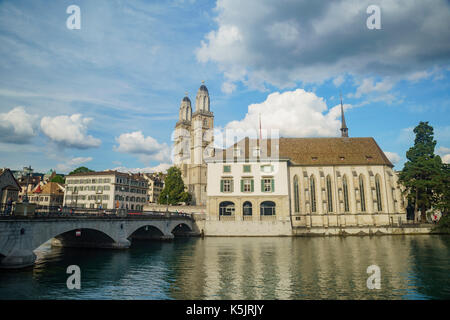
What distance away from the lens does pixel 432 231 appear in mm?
47438

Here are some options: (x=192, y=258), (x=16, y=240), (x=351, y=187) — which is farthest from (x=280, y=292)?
(x=351, y=187)

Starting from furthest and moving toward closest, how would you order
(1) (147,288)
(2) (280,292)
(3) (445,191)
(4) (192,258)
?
(3) (445,191) → (4) (192,258) → (1) (147,288) → (2) (280,292)

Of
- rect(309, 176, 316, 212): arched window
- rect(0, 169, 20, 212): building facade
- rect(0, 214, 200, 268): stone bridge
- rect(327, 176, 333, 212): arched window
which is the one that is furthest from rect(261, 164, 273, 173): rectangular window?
rect(0, 169, 20, 212): building facade

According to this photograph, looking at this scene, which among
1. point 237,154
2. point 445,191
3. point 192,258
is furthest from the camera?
point 237,154

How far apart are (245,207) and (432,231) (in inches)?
1234

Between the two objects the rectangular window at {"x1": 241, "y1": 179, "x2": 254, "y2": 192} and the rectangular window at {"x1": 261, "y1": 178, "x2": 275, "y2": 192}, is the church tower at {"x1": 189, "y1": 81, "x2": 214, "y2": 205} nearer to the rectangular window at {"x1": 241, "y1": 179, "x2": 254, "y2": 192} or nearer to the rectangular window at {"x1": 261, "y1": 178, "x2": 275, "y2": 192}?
the rectangular window at {"x1": 241, "y1": 179, "x2": 254, "y2": 192}

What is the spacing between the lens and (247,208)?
4978 centimetres

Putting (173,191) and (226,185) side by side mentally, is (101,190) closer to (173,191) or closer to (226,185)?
(173,191)

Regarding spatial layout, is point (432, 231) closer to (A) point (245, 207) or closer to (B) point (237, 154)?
(A) point (245, 207)

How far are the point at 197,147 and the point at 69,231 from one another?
6124 centimetres

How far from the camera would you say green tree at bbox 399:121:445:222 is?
161 ft

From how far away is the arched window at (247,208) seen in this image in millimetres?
49625

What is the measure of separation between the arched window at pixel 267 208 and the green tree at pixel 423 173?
81.7 feet

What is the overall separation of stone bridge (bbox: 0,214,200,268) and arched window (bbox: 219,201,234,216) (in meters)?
7.37
